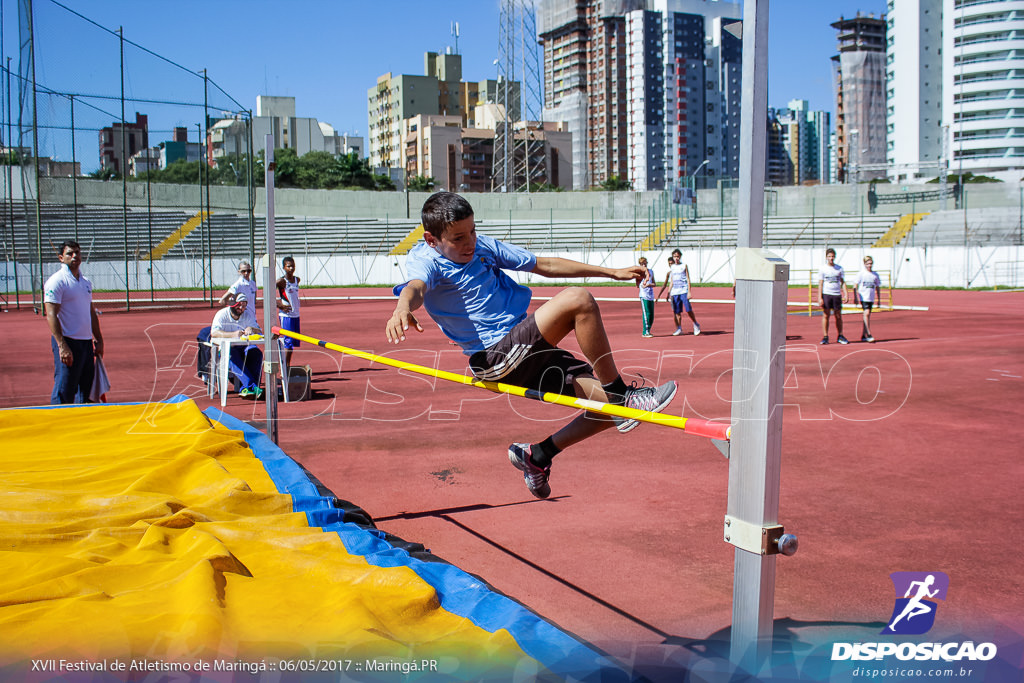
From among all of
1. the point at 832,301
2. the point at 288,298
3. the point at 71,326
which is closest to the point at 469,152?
the point at 832,301

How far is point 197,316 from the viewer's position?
24000 millimetres

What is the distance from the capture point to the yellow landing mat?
110 inches

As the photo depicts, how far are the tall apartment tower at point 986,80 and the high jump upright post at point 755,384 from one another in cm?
9222

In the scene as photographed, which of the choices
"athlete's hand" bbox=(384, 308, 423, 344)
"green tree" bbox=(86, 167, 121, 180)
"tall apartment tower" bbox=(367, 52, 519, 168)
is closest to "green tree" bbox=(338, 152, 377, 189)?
"tall apartment tower" bbox=(367, 52, 519, 168)

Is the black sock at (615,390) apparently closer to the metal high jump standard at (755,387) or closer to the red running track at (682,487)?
the red running track at (682,487)

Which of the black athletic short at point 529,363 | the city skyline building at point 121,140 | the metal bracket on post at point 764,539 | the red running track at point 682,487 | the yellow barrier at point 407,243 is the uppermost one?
the city skyline building at point 121,140

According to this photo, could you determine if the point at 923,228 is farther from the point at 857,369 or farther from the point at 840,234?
the point at 857,369

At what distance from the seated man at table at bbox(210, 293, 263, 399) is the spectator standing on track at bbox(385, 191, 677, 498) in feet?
22.6

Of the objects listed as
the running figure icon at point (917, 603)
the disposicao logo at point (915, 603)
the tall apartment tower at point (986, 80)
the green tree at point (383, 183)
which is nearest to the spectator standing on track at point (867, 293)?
the disposicao logo at point (915, 603)

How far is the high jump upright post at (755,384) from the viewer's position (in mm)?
2252

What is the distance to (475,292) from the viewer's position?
392cm

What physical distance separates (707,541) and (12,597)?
3645 millimetres

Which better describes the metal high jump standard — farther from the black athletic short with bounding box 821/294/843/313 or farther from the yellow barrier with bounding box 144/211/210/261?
the yellow barrier with bounding box 144/211/210/261

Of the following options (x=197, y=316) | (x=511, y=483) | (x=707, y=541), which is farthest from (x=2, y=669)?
(x=197, y=316)
